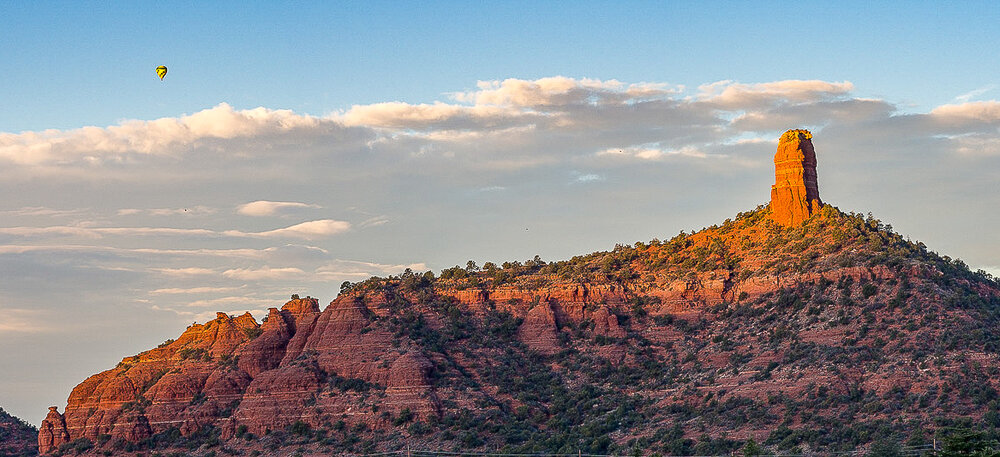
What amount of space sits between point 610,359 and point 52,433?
55.9 m

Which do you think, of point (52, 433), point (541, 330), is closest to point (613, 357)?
point (541, 330)

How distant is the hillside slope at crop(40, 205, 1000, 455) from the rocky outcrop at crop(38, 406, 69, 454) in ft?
0.73

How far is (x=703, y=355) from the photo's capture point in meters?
124

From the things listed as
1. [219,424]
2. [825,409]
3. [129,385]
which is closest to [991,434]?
[825,409]

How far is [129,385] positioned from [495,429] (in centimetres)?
4225

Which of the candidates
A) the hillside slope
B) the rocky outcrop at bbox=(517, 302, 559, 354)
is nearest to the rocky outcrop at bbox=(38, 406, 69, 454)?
the hillside slope

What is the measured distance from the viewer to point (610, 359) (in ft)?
427

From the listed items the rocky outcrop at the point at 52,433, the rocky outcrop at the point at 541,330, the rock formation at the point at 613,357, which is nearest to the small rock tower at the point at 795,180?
the rock formation at the point at 613,357

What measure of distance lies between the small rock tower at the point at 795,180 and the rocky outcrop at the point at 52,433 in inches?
2847

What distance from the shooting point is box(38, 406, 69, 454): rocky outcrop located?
461 ft

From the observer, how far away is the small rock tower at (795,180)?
133 metres

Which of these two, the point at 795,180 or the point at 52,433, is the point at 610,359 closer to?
the point at 795,180

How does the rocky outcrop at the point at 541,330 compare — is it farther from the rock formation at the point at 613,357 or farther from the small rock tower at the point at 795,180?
the small rock tower at the point at 795,180

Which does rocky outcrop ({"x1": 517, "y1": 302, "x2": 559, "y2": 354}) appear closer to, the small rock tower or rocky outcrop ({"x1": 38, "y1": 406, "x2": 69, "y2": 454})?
the small rock tower
